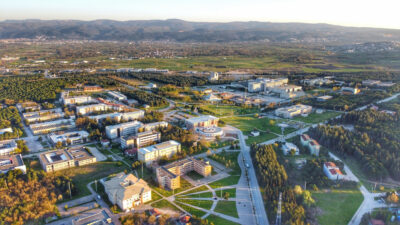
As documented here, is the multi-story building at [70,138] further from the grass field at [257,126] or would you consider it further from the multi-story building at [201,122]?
the grass field at [257,126]

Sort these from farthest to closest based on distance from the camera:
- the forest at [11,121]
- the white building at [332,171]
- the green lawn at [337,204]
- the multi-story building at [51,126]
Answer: the multi-story building at [51,126], the forest at [11,121], the white building at [332,171], the green lawn at [337,204]

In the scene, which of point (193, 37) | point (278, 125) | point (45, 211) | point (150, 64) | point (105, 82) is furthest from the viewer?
point (193, 37)

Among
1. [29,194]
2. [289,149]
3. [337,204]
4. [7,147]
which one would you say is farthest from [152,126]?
[337,204]

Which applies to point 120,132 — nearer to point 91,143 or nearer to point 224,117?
point 91,143

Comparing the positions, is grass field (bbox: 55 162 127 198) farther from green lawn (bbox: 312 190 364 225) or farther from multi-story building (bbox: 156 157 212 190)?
green lawn (bbox: 312 190 364 225)

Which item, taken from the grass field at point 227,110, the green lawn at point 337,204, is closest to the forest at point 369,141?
the green lawn at point 337,204

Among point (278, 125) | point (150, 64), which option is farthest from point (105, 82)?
point (278, 125)

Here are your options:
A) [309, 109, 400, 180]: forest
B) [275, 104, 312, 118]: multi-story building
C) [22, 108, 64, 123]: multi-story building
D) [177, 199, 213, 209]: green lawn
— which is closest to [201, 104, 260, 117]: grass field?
[275, 104, 312, 118]: multi-story building
